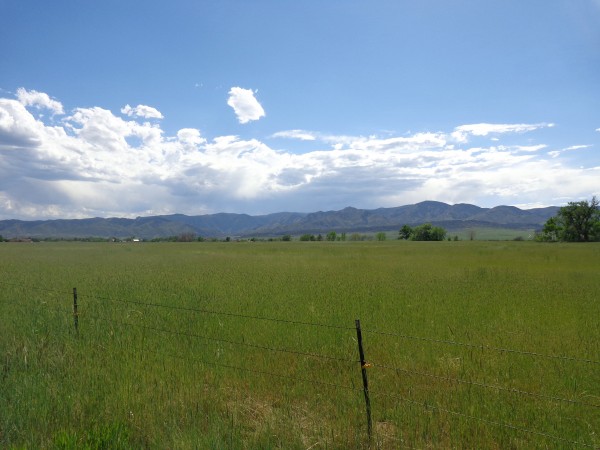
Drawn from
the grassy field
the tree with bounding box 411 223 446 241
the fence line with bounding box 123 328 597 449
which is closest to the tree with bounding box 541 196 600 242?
the tree with bounding box 411 223 446 241

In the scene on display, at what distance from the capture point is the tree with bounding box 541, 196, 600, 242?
90.1 metres

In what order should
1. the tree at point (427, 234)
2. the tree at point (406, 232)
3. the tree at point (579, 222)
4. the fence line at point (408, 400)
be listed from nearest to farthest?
the fence line at point (408, 400)
the tree at point (579, 222)
the tree at point (427, 234)
the tree at point (406, 232)

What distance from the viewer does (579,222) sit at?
92062 millimetres

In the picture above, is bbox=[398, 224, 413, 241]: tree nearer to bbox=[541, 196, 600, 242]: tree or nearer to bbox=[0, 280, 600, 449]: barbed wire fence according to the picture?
bbox=[541, 196, 600, 242]: tree

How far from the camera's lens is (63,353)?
9133mm

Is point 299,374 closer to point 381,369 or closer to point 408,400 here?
point 381,369

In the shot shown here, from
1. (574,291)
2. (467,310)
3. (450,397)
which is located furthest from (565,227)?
(450,397)

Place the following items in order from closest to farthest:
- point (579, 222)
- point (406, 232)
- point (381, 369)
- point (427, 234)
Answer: point (381, 369), point (579, 222), point (427, 234), point (406, 232)

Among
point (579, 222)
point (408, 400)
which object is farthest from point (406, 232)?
point (408, 400)

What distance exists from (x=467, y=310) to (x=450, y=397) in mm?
6975

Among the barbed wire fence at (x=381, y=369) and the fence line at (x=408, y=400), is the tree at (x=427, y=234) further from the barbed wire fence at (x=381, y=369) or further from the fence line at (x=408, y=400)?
the fence line at (x=408, y=400)

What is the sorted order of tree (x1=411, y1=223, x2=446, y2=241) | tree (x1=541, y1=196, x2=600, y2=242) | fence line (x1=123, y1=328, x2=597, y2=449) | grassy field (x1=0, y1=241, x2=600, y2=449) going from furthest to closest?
tree (x1=411, y1=223, x2=446, y2=241) → tree (x1=541, y1=196, x2=600, y2=242) → grassy field (x1=0, y1=241, x2=600, y2=449) → fence line (x1=123, y1=328, x2=597, y2=449)

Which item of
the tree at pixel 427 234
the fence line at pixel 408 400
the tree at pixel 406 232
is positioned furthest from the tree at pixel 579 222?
the fence line at pixel 408 400

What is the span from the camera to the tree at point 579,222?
90.1 meters
